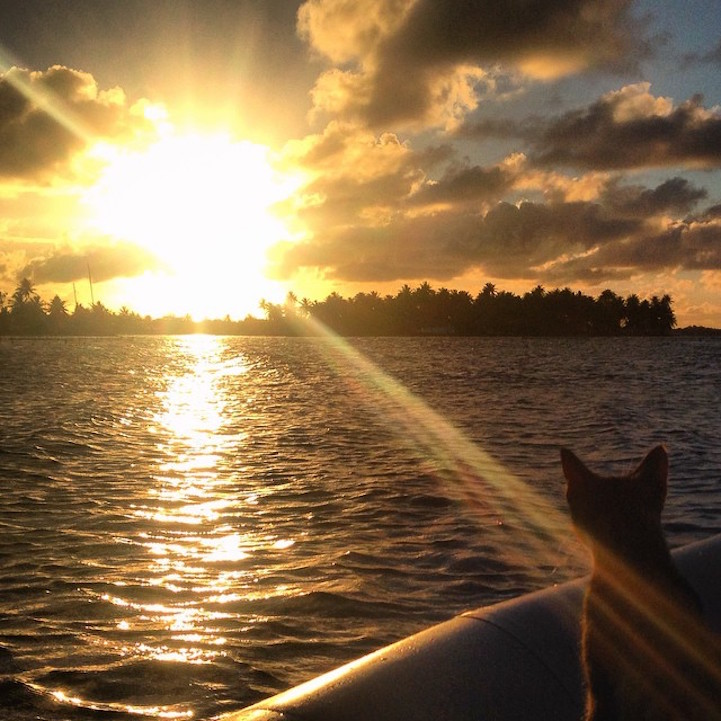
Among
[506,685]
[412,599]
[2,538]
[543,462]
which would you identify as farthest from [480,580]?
[543,462]

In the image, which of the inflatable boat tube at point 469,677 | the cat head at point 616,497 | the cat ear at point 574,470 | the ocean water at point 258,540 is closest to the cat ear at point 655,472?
the cat head at point 616,497

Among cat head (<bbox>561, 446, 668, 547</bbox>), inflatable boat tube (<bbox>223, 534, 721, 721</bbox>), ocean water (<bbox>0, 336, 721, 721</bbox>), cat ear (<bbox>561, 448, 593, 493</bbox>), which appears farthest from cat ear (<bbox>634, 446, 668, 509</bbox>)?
ocean water (<bbox>0, 336, 721, 721</bbox>)

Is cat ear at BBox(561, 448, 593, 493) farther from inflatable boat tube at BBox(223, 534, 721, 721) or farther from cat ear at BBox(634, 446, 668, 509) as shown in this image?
inflatable boat tube at BBox(223, 534, 721, 721)

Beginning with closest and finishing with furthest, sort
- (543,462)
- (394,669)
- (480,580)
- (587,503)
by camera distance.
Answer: (587,503) → (394,669) → (480,580) → (543,462)

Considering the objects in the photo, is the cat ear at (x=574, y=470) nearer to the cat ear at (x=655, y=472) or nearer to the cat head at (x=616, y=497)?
the cat head at (x=616, y=497)

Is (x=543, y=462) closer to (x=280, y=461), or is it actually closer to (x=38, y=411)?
(x=280, y=461)

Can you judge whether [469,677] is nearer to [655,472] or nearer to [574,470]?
[574,470]

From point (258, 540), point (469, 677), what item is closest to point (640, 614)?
point (469, 677)

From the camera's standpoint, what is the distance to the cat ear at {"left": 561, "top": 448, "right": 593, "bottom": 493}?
3293mm

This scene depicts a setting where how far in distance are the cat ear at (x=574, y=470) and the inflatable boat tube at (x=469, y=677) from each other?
1441 millimetres

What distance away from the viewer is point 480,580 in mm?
9836

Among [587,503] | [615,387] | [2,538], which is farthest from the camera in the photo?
[615,387]

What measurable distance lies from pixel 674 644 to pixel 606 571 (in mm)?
428

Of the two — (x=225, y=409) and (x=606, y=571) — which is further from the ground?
(x=606, y=571)
